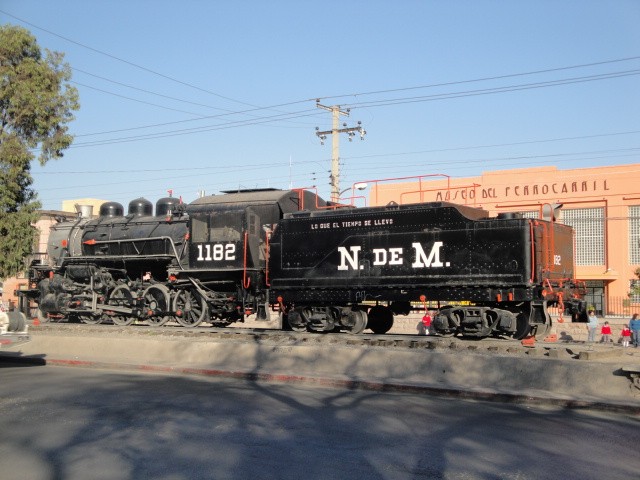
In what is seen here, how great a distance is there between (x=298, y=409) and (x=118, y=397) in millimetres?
2892

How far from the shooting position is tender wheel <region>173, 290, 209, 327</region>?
17.9m

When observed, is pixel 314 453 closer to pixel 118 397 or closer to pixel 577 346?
pixel 118 397

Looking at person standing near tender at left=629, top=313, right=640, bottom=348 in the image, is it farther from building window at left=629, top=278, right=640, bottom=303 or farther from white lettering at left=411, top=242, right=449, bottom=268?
building window at left=629, top=278, right=640, bottom=303

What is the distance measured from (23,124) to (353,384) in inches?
704

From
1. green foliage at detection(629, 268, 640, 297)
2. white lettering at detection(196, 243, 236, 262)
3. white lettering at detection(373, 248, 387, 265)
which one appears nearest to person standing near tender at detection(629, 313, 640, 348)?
white lettering at detection(373, 248, 387, 265)

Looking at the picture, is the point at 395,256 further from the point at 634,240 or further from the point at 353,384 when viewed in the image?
the point at 634,240

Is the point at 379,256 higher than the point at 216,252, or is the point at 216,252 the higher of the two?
the point at 216,252

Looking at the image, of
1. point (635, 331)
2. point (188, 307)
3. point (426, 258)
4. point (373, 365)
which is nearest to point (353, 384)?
point (373, 365)

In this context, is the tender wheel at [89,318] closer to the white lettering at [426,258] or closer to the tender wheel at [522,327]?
the white lettering at [426,258]

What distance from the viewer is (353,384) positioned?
11172 mm

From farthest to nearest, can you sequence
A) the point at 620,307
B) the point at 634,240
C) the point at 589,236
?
the point at 589,236 < the point at 634,240 < the point at 620,307

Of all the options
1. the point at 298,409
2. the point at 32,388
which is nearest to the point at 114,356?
the point at 32,388

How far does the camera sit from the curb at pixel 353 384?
9.40 meters

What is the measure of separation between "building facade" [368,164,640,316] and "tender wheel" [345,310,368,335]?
965 inches
